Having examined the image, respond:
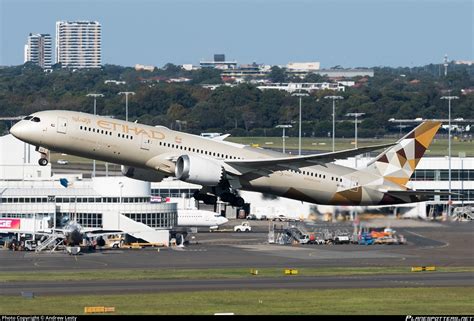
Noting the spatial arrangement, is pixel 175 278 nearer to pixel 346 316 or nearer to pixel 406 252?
Result: pixel 346 316

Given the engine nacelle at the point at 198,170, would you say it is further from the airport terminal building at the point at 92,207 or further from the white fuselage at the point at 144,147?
the airport terminal building at the point at 92,207

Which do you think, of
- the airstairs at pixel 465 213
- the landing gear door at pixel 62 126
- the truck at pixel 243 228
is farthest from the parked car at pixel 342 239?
the landing gear door at pixel 62 126

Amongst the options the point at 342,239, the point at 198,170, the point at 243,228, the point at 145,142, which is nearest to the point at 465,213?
the point at 342,239

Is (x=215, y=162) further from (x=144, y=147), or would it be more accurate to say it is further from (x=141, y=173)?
(x=144, y=147)

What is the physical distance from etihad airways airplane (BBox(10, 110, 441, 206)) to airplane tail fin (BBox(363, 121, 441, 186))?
0.07m

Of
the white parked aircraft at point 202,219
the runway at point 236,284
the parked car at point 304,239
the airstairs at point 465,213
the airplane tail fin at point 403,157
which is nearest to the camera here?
the runway at point 236,284

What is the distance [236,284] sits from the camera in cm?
7862

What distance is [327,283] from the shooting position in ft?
260

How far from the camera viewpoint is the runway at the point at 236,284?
246 feet

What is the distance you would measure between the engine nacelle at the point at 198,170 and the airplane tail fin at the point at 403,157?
11.9 m

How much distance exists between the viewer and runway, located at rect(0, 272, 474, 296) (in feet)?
246

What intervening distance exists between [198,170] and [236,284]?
288 inches

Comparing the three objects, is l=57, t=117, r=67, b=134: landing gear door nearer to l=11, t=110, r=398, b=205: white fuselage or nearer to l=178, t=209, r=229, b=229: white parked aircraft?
l=11, t=110, r=398, b=205: white fuselage

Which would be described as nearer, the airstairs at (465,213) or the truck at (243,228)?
the airstairs at (465,213)
